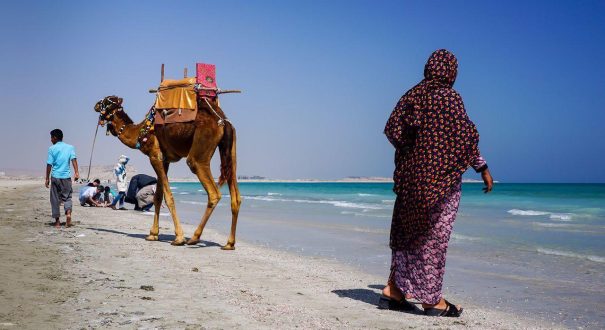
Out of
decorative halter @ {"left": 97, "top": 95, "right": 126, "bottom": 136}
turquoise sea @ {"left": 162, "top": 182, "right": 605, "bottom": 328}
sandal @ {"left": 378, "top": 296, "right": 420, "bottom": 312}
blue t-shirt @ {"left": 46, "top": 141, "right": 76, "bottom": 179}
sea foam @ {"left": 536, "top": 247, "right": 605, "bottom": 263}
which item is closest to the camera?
sandal @ {"left": 378, "top": 296, "right": 420, "bottom": 312}

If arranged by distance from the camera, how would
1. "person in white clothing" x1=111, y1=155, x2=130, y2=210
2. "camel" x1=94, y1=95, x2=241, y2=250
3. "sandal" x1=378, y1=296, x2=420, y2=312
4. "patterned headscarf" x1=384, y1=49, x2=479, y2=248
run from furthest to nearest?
"person in white clothing" x1=111, y1=155, x2=130, y2=210 → "camel" x1=94, y1=95, x2=241, y2=250 → "sandal" x1=378, y1=296, x2=420, y2=312 → "patterned headscarf" x1=384, y1=49, x2=479, y2=248

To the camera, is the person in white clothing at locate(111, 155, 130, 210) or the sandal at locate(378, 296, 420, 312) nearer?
the sandal at locate(378, 296, 420, 312)

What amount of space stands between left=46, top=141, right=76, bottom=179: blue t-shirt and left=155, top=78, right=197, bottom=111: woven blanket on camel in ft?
8.50

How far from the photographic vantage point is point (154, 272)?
648 centimetres

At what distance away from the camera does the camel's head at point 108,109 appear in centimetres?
1009

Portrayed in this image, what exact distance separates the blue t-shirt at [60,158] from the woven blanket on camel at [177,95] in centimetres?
259

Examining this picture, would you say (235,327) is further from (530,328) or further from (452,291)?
(452,291)

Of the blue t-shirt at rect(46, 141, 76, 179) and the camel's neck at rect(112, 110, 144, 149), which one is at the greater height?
the camel's neck at rect(112, 110, 144, 149)

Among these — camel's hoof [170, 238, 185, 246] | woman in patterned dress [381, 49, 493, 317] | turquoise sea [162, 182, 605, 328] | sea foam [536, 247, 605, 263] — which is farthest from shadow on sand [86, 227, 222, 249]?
sea foam [536, 247, 605, 263]

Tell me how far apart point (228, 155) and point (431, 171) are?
4811 millimetres

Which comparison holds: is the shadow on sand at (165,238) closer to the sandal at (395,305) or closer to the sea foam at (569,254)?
the sandal at (395,305)

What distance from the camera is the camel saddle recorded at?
8.99 metres

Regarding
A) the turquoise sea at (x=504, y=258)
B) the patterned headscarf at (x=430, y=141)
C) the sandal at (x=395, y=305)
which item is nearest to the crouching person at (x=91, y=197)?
the turquoise sea at (x=504, y=258)

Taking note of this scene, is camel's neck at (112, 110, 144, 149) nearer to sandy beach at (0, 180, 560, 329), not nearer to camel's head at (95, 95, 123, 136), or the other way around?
camel's head at (95, 95, 123, 136)
